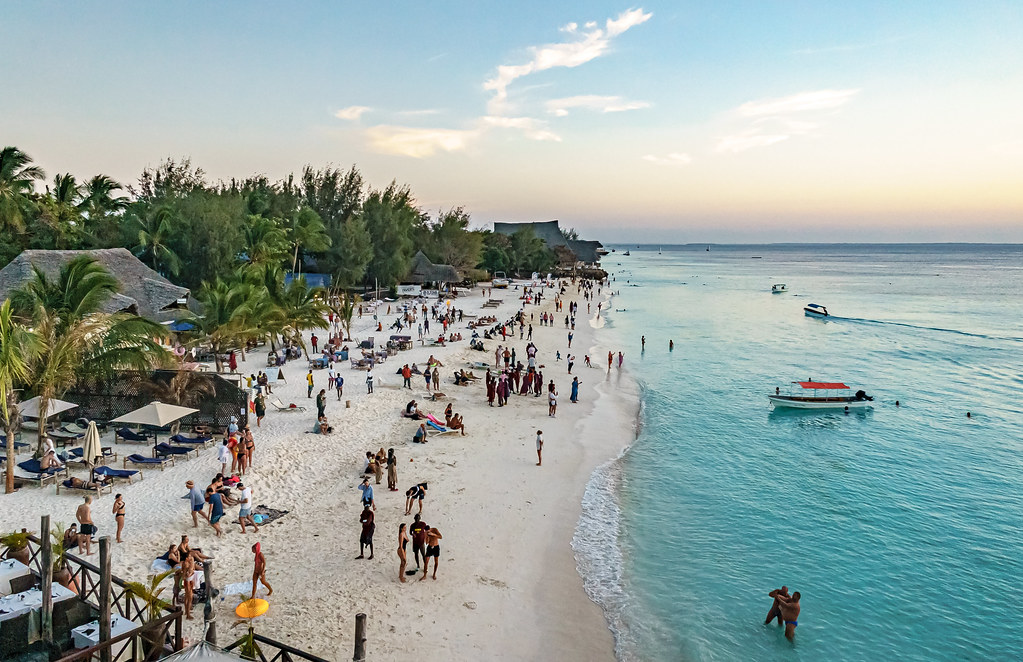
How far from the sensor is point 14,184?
31078 mm

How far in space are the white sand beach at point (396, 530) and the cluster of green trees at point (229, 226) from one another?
1500 cm

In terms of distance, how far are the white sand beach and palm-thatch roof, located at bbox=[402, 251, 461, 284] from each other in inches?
1405

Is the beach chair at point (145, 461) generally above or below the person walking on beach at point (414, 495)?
above

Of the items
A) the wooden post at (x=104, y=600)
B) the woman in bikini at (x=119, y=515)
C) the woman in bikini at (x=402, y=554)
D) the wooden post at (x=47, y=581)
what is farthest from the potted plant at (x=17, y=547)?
the woman in bikini at (x=402, y=554)

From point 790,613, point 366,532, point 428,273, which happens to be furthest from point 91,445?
point 428,273

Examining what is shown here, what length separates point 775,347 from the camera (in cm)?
3984

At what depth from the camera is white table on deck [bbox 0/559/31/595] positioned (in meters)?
7.58

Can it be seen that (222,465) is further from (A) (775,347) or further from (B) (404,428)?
(A) (775,347)

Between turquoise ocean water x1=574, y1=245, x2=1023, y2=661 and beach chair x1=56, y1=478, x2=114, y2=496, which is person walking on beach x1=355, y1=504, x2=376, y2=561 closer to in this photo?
turquoise ocean water x1=574, y1=245, x2=1023, y2=661

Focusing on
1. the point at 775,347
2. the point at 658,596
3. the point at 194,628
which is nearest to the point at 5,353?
the point at 194,628

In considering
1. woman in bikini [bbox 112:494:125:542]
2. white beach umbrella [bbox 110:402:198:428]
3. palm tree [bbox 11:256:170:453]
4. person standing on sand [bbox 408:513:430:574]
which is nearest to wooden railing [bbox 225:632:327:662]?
person standing on sand [bbox 408:513:430:574]

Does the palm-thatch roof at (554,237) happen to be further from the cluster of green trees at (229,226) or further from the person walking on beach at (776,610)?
the person walking on beach at (776,610)

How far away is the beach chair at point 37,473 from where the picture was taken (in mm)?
Answer: 12148

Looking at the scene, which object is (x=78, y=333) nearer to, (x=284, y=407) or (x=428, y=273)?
(x=284, y=407)
